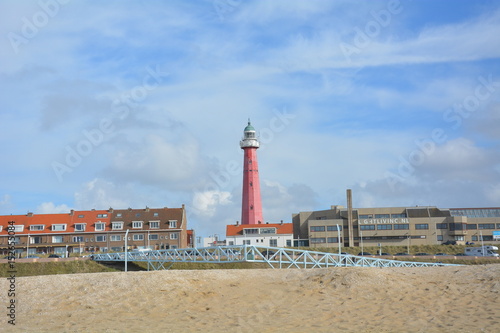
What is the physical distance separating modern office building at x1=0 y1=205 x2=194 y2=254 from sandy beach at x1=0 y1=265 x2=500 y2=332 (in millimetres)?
57865

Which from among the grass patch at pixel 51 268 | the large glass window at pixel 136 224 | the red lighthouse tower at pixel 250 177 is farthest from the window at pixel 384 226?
the grass patch at pixel 51 268

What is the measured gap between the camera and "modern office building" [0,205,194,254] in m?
86.6

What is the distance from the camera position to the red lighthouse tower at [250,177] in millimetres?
82312

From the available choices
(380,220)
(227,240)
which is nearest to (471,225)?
(380,220)

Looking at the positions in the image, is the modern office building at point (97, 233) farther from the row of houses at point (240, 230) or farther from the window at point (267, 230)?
the window at point (267, 230)

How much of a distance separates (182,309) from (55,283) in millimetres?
8995

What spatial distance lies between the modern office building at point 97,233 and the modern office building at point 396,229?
71.3 feet

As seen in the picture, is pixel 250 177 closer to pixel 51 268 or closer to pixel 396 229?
pixel 396 229

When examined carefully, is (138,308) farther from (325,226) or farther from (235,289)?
(325,226)

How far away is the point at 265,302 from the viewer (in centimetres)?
2272

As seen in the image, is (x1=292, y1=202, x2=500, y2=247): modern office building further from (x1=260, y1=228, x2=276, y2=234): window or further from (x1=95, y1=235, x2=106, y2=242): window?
(x1=95, y1=235, x2=106, y2=242): window

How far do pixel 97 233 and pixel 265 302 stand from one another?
229 ft

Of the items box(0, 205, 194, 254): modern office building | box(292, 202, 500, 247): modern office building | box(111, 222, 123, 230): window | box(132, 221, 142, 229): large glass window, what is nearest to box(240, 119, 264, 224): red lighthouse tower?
box(292, 202, 500, 247): modern office building

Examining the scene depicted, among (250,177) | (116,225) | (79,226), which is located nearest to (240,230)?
(250,177)
